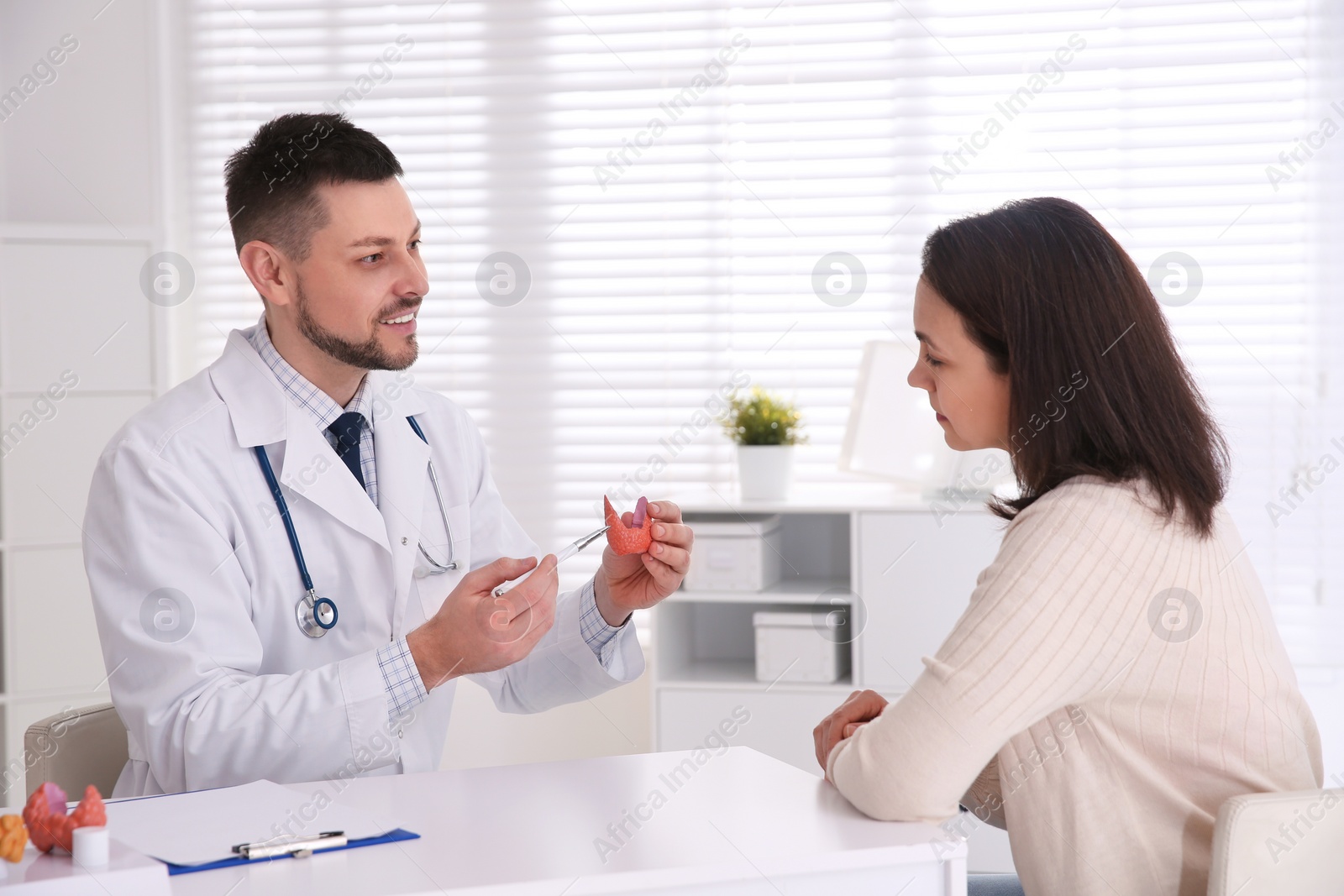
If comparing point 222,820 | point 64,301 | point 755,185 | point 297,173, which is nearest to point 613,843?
point 222,820

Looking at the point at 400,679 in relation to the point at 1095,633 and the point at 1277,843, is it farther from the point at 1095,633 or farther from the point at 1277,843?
the point at 1277,843

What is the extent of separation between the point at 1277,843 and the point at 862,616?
2.21 meters

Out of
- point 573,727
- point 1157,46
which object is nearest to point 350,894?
point 573,727

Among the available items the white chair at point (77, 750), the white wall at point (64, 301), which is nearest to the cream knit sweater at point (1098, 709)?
the white chair at point (77, 750)

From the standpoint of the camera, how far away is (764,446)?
3674 millimetres

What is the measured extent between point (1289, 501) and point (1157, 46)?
1.51 metres

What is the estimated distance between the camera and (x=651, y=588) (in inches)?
81.7

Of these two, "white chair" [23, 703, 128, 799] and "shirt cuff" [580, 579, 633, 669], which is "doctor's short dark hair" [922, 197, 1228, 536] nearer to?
"shirt cuff" [580, 579, 633, 669]

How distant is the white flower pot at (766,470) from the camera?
367 centimetres

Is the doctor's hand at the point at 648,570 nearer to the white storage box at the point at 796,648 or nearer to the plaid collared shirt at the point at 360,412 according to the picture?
the plaid collared shirt at the point at 360,412

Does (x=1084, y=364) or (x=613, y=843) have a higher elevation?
(x=1084, y=364)

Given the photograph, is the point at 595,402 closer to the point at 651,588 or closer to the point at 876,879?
the point at 651,588

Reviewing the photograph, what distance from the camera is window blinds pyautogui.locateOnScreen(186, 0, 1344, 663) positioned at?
376cm

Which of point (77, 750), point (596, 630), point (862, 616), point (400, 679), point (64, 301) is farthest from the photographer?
point (64, 301)
